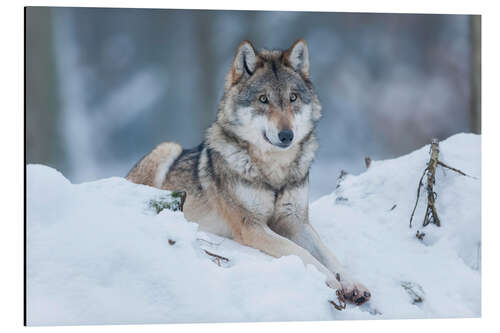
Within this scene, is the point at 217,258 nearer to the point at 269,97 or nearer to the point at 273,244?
the point at 273,244

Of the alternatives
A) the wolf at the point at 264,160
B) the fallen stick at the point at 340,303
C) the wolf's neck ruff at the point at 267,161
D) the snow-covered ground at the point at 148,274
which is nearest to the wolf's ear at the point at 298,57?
the wolf at the point at 264,160

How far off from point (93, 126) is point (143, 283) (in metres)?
1.15

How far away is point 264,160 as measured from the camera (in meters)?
4.04

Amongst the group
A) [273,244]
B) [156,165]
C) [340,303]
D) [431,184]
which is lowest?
[340,303]

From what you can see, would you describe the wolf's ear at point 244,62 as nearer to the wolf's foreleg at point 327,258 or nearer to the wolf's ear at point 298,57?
A: the wolf's ear at point 298,57

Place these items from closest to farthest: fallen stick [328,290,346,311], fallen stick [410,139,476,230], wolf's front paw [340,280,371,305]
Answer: fallen stick [328,290,346,311], wolf's front paw [340,280,371,305], fallen stick [410,139,476,230]

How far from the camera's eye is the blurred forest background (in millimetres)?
3828

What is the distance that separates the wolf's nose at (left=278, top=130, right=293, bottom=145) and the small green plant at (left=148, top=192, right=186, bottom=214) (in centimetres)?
72

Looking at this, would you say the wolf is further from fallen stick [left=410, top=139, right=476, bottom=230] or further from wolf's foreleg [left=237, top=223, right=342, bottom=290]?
fallen stick [left=410, top=139, right=476, bottom=230]

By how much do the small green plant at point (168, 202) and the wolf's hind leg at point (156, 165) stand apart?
724 mm

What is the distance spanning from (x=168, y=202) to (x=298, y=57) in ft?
4.39

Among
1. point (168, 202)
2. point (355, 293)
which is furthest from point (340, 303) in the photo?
point (168, 202)

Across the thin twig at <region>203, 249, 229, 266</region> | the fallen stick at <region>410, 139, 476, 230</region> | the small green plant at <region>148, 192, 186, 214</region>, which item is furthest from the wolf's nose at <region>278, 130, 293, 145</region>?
the fallen stick at <region>410, 139, 476, 230</region>

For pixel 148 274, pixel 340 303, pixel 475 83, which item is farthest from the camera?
pixel 475 83
